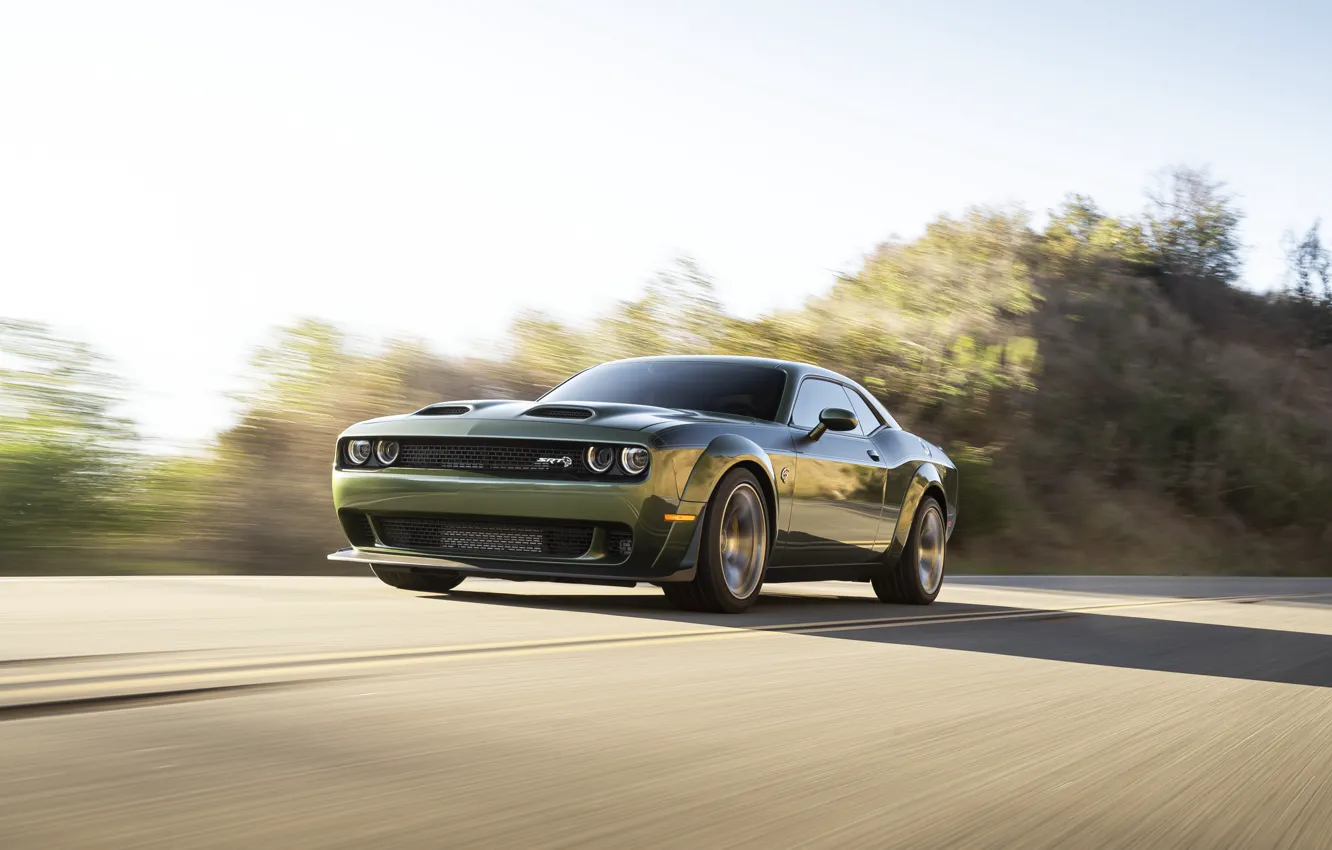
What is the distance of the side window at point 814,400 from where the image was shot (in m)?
9.32

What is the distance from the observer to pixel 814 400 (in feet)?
31.6

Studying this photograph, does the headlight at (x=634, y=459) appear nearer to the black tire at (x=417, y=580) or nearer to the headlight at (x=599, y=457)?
the headlight at (x=599, y=457)

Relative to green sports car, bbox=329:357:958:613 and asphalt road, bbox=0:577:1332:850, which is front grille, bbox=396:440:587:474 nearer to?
green sports car, bbox=329:357:958:613

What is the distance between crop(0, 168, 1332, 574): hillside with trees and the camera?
10.9 m

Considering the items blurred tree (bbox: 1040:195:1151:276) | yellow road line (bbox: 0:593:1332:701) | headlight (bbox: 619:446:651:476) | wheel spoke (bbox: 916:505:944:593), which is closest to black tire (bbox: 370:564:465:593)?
headlight (bbox: 619:446:651:476)

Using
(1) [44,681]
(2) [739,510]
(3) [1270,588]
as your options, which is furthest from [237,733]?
(3) [1270,588]

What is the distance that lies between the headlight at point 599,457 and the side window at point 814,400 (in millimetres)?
1642

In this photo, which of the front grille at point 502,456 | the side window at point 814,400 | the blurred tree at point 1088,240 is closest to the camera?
the front grille at point 502,456

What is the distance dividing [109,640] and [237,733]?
1.94 m

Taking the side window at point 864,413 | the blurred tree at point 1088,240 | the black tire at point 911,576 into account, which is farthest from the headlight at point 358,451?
the blurred tree at point 1088,240

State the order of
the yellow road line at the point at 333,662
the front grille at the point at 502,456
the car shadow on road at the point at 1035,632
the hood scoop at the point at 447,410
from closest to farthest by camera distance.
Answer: the yellow road line at the point at 333,662, the car shadow on road at the point at 1035,632, the front grille at the point at 502,456, the hood scoop at the point at 447,410

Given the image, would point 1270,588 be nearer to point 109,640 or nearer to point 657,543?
point 657,543

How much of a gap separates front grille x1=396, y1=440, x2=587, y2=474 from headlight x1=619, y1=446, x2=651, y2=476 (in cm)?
20

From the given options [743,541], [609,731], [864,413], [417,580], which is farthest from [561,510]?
[609,731]
